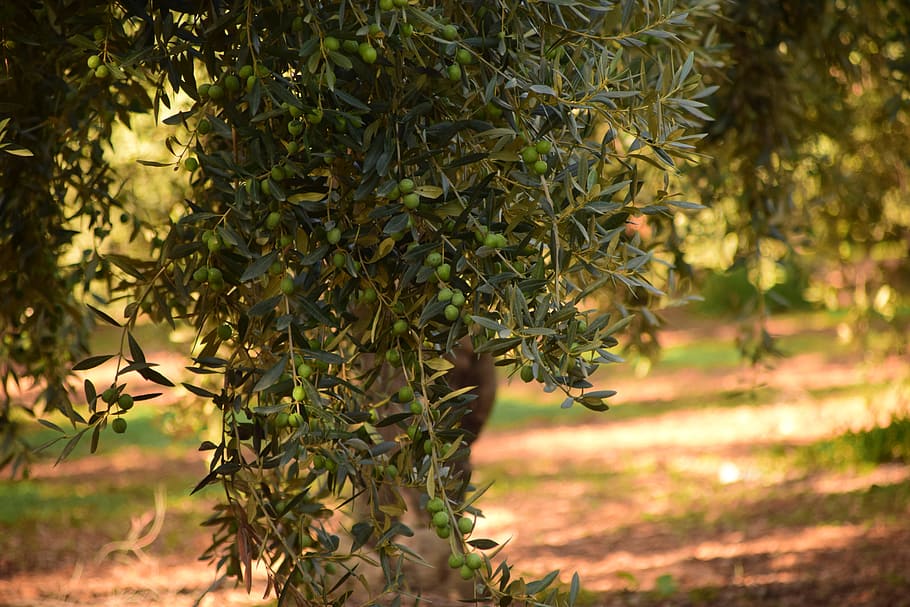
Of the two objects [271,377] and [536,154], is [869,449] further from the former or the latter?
[271,377]

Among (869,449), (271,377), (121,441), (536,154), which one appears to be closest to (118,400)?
(271,377)

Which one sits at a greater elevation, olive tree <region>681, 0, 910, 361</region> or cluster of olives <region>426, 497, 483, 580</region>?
olive tree <region>681, 0, 910, 361</region>

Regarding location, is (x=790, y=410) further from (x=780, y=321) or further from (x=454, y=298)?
(x=454, y=298)

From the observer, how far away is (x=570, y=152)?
1824mm

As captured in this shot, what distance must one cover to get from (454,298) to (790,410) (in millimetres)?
9848

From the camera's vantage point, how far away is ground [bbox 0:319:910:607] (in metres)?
5.02

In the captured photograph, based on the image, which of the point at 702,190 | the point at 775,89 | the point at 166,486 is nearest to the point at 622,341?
the point at 702,190

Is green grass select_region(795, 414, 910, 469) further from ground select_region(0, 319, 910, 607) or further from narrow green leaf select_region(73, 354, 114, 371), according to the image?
narrow green leaf select_region(73, 354, 114, 371)

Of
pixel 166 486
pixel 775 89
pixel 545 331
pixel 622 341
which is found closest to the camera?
pixel 545 331

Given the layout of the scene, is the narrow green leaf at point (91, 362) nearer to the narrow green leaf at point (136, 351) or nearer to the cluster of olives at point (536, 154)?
the narrow green leaf at point (136, 351)

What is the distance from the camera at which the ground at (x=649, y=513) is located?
16.5 feet

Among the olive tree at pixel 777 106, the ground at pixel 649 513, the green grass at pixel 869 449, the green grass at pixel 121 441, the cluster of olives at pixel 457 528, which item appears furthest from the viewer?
the green grass at pixel 121 441

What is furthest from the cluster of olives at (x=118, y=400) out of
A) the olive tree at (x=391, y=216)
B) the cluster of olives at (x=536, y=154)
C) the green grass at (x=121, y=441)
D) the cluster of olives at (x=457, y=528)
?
the green grass at (x=121, y=441)

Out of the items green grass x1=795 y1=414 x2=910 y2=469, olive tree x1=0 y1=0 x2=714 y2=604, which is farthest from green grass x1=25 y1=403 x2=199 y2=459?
olive tree x1=0 y1=0 x2=714 y2=604
